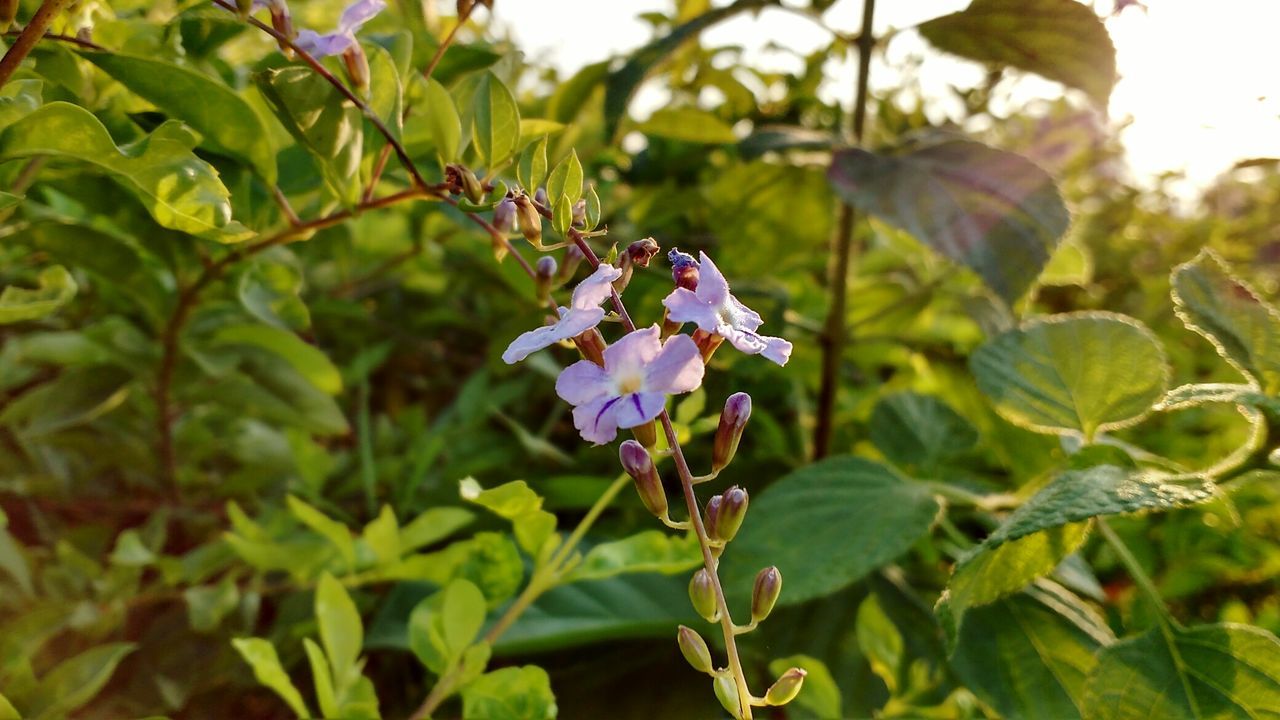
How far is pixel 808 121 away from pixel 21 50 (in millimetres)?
970

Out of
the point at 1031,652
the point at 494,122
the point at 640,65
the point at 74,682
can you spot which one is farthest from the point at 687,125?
the point at 74,682

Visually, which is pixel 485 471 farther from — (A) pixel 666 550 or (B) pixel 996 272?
(B) pixel 996 272

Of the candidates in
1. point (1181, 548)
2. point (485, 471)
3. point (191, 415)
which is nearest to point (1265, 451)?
point (1181, 548)

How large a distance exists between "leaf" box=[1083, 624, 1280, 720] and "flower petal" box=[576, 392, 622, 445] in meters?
0.30

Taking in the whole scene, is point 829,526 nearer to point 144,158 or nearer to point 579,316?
point 579,316

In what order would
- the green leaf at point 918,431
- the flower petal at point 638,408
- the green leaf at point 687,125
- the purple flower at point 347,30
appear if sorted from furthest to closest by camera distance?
the green leaf at point 687,125 → the green leaf at point 918,431 → the purple flower at point 347,30 → the flower petal at point 638,408

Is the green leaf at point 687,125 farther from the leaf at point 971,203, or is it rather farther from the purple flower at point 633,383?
the purple flower at point 633,383

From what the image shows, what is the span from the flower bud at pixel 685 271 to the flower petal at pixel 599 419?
0.08 m

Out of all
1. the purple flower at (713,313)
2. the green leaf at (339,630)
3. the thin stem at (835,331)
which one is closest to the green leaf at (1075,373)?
the thin stem at (835,331)

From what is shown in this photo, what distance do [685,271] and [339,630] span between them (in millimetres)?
293

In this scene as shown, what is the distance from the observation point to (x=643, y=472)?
40 cm

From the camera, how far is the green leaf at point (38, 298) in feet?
1.45

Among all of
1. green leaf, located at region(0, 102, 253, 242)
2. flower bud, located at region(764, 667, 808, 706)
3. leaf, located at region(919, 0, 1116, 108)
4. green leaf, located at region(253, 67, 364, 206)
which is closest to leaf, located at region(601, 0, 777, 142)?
leaf, located at region(919, 0, 1116, 108)

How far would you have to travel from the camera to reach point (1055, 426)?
624 mm
